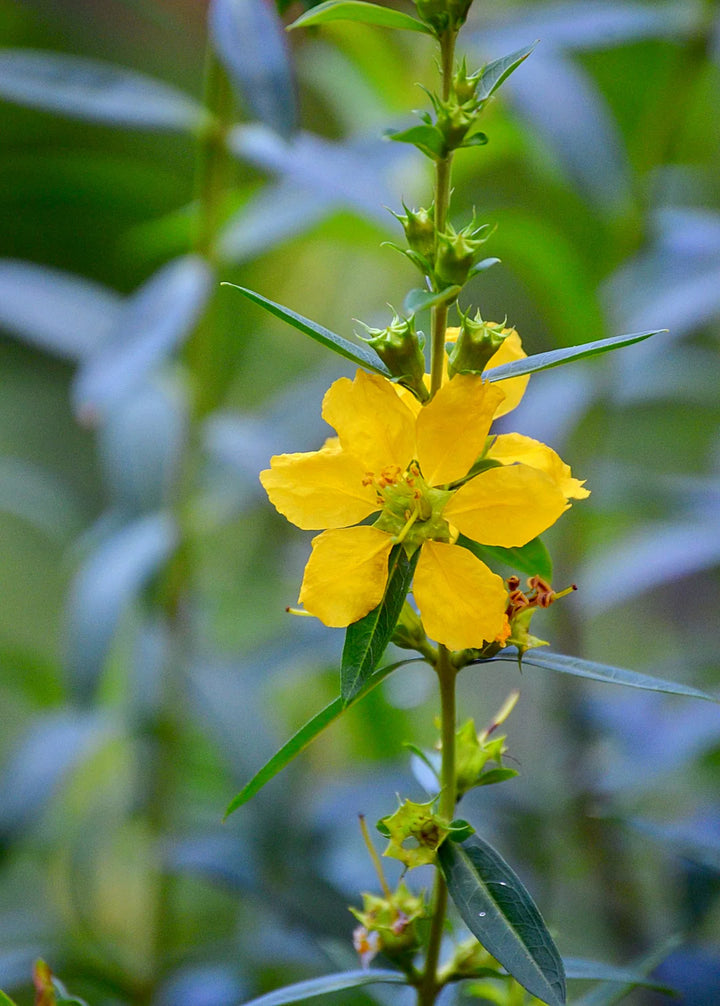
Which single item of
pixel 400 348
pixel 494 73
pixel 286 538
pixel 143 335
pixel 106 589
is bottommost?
pixel 286 538

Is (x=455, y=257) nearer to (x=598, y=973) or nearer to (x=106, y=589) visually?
(x=598, y=973)

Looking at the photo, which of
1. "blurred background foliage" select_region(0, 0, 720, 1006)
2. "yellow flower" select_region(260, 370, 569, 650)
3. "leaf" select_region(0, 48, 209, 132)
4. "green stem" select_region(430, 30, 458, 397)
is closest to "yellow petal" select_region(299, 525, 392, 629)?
"yellow flower" select_region(260, 370, 569, 650)

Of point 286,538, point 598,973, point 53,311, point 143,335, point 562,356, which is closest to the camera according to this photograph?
point 562,356

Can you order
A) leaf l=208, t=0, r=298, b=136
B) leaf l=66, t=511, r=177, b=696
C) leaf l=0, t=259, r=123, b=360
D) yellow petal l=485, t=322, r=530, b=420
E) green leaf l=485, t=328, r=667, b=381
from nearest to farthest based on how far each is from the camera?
green leaf l=485, t=328, r=667, b=381 < yellow petal l=485, t=322, r=530, b=420 < leaf l=208, t=0, r=298, b=136 < leaf l=66, t=511, r=177, b=696 < leaf l=0, t=259, r=123, b=360

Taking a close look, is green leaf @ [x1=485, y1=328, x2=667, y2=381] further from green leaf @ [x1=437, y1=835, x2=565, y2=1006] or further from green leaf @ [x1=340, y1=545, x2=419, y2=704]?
green leaf @ [x1=437, y1=835, x2=565, y2=1006]

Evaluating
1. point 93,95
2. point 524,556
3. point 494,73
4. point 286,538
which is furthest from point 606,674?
point 286,538

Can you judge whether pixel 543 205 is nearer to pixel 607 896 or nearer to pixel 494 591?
pixel 607 896
